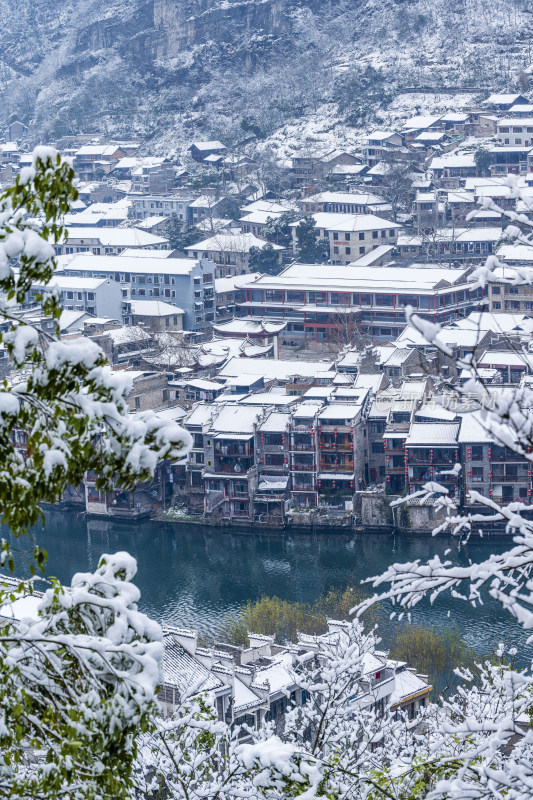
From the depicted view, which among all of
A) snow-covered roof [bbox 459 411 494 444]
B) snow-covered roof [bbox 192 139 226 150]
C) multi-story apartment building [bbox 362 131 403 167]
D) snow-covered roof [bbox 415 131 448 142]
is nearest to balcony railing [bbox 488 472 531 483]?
snow-covered roof [bbox 459 411 494 444]

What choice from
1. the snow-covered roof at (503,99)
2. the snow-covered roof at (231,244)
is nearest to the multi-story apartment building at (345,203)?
the snow-covered roof at (231,244)

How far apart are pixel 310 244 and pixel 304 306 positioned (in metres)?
4.67

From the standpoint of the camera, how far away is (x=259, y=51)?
51000 millimetres

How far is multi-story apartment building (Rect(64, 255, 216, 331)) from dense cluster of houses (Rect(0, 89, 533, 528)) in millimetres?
44

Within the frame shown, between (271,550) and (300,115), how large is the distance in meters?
28.5

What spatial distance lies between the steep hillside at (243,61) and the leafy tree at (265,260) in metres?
10.3

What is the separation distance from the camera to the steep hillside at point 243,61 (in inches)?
A: 1778

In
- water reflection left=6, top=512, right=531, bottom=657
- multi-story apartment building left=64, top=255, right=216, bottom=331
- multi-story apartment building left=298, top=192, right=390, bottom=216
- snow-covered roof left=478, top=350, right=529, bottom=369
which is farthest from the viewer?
multi-story apartment building left=298, top=192, right=390, bottom=216

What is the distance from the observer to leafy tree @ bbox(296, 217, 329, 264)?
34.0 meters

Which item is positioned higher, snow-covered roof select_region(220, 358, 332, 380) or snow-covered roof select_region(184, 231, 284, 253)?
snow-covered roof select_region(184, 231, 284, 253)

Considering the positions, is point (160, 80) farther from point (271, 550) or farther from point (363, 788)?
point (363, 788)

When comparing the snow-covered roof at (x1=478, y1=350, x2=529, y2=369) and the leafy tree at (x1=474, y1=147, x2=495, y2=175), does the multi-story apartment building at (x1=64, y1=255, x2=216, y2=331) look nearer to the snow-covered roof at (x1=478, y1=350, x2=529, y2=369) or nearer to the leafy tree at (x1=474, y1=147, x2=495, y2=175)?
the snow-covered roof at (x1=478, y1=350, x2=529, y2=369)

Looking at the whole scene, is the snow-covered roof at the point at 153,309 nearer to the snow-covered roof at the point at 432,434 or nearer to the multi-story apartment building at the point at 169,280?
the multi-story apartment building at the point at 169,280

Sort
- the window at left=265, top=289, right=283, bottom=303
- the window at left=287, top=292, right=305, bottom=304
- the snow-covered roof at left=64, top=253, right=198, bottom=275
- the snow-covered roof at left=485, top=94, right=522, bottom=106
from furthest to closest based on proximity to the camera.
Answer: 1. the snow-covered roof at left=485, top=94, right=522, bottom=106
2. the snow-covered roof at left=64, top=253, right=198, bottom=275
3. the window at left=265, top=289, right=283, bottom=303
4. the window at left=287, top=292, right=305, bottom=304
